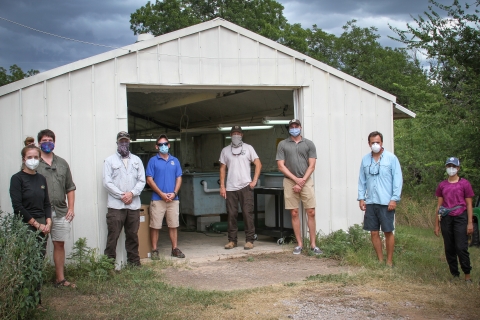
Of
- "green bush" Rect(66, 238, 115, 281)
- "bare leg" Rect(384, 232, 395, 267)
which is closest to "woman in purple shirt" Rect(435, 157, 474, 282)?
"bare leg" Rect(384, 232, 395, 267)

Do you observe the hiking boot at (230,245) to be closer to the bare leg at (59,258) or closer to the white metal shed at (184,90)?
the white metal shed at (184,90)

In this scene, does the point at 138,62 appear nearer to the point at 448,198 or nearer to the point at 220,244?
the point at 220,244

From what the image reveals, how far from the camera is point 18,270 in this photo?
16.1 feet

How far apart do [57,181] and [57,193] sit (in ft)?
0.47

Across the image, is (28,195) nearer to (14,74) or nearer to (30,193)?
(30,193)

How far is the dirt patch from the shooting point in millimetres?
7250

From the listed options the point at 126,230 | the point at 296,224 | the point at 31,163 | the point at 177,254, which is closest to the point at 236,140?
the point at 296,224

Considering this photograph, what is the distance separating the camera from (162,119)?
16703 millimetres

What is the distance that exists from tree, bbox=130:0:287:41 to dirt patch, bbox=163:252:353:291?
24.8 meters

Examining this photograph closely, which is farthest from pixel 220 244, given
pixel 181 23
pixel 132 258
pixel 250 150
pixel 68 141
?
pixel 181 23

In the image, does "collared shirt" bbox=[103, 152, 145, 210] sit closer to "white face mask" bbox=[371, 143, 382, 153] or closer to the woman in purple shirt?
"white face mask" bbox=[371, 143, 382, 153]

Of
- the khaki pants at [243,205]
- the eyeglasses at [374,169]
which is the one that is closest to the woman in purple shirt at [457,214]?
the eyeglasses at [374,169]

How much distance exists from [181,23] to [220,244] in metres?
23.8

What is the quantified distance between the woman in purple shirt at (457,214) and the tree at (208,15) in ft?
85.3
